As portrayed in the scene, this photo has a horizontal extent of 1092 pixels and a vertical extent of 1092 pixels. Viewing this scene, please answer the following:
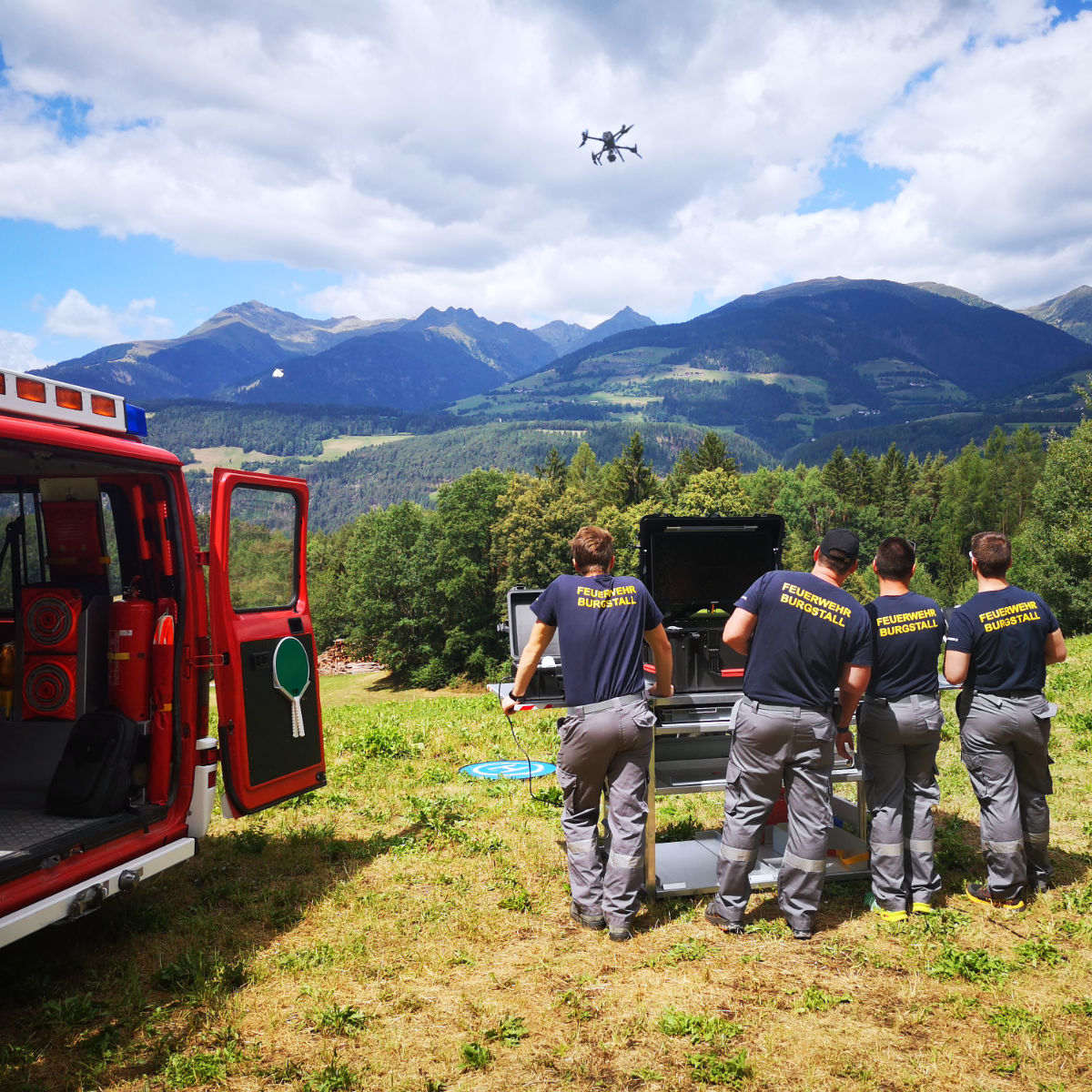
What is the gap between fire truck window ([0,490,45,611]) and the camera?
6164mm

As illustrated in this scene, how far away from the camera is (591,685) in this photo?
18.0ft

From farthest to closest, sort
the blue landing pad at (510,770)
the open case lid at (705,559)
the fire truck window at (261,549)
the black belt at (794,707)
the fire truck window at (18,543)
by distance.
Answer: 1. the blue landing pad at (510,770)
2. the open case lid at (705,559)
3. the fire truck window at (18,543)
4. the fire truck window at (261,549)
5. the black belt at (794,707)

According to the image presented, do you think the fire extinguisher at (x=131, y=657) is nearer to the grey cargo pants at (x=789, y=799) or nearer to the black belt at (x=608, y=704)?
the black belt at (x=608, y=704)

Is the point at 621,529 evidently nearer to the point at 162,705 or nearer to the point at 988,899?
the point at 988,899

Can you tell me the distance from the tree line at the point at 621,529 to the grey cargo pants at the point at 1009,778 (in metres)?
15.6

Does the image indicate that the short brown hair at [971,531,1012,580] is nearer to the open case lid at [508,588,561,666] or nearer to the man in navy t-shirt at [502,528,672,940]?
the man in navy t-shirt at [502,528,672,940]

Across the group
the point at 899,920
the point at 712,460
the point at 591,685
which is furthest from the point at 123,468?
the point at 712,460

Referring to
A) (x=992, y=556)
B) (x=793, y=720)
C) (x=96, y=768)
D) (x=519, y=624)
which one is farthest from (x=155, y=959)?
(x=992, y=556)

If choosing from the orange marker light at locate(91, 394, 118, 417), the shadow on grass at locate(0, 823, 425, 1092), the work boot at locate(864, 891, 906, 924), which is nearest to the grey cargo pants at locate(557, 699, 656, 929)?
the work boot at locate(864, 891, 906, 924)

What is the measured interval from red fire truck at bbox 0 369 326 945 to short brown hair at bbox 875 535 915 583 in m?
4.11

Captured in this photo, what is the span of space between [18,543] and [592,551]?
4.16 m

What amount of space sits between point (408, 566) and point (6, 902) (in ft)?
178

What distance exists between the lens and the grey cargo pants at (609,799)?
5449 millimetres

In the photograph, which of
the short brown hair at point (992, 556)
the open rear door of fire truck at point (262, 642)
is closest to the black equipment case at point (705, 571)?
the short brown hair at point (992, 556)
